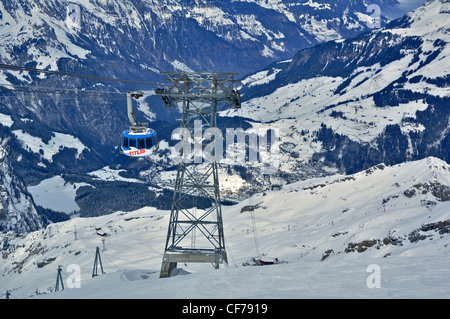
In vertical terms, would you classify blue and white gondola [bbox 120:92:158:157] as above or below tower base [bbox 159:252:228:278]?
above

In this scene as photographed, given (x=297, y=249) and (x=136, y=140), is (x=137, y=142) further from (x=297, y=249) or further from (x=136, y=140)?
(x=297, y=249)

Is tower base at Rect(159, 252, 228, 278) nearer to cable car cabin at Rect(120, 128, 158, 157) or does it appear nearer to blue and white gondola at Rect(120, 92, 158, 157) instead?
blue and white gondola at Rect(120, 92, 158, 157)

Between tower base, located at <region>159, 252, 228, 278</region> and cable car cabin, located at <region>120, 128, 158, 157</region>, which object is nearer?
cable car cabin, located at <region>120, 128, 158, 157</region>

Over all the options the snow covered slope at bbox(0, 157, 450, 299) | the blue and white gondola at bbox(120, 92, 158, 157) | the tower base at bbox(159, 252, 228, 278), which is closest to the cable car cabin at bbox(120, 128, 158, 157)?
the blue and white gondola at bbox(120, 92, 158, 157)

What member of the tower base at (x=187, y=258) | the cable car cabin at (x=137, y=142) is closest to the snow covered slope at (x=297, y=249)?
the tower base at (x=187, y=258)

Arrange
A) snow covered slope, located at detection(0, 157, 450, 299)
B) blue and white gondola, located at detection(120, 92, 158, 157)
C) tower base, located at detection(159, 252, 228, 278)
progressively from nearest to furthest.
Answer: snow covered slope, located at detection(0, 157, 450, 299), blue and white gondola, located at detection(120, 92, 158, 157), tower base, located at detection(159, 252, 228, 278)

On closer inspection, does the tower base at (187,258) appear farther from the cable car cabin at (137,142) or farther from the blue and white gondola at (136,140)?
the cable car cabin at (137,142)
